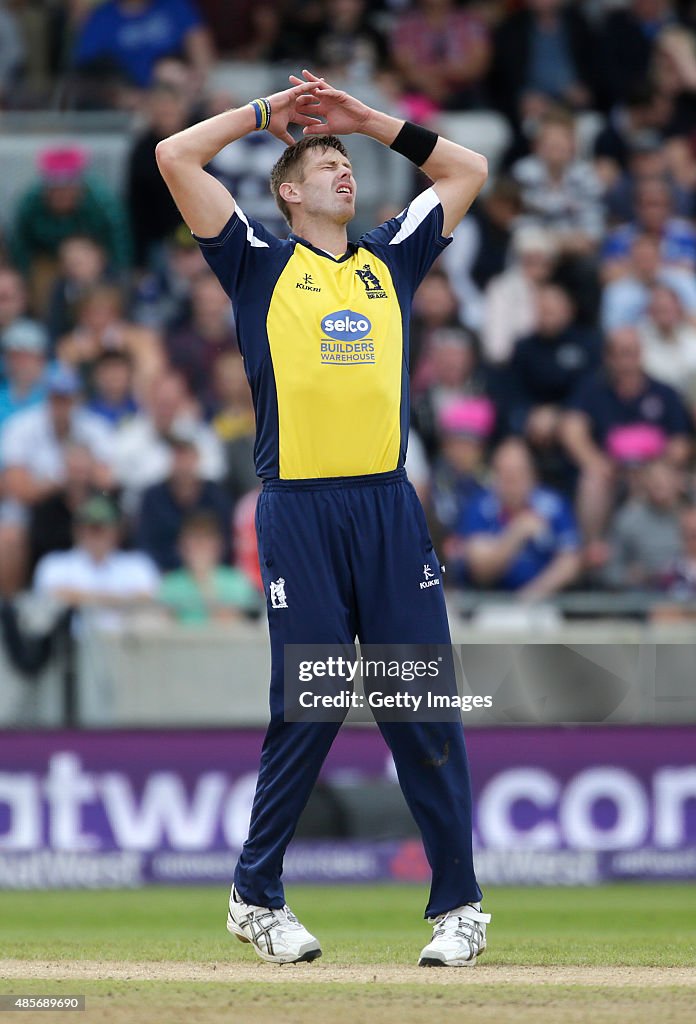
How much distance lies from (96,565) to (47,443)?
145 cm

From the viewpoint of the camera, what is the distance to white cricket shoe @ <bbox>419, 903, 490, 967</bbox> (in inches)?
235

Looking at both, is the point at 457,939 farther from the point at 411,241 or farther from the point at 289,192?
the point at 289,192

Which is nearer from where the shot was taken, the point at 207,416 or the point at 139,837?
the point at 139,837

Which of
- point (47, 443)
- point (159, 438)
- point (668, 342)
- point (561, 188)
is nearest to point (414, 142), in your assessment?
point (159, 438)

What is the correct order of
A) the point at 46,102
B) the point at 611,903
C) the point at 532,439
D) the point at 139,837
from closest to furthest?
the point at 611,903, the point at 139,837, the point at 532,439, the point at 46,102

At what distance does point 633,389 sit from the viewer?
12.9 m

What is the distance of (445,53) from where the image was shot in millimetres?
15711

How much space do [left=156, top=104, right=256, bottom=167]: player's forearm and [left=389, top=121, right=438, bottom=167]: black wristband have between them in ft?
1.83

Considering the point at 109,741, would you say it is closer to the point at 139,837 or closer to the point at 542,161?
the point at 139,837

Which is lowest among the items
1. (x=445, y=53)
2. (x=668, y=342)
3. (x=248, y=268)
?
(x=248, y=268)

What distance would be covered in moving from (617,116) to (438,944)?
11.1 m

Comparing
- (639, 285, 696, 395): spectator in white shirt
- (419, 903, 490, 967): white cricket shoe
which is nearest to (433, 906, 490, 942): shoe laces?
(419, 903, 490, 967): white cricket shoe

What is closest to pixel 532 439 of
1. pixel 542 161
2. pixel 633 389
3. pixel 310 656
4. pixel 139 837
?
pixel 633 389

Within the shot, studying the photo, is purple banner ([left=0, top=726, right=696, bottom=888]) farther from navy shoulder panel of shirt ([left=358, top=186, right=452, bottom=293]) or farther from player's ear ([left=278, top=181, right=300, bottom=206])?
player's ear ([left=278, top=181, right=300, bottom=206])
